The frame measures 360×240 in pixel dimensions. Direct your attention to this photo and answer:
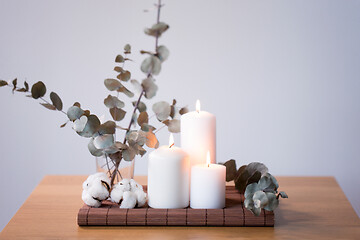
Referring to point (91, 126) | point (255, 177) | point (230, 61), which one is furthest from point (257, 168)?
point (230, 61)

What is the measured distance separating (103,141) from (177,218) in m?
0.22

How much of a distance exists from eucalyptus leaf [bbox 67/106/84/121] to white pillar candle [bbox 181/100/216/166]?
217mm

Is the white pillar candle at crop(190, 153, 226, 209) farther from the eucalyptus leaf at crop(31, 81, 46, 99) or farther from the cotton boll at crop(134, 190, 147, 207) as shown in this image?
the eucalyptus leaf at crop(31, 81, 46, 99)

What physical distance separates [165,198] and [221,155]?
1.46m

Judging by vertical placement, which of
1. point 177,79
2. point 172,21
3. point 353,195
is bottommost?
point 353,195

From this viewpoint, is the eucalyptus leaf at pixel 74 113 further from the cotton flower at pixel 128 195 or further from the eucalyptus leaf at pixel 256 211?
the eucalyptus leaf at pixel 256 211

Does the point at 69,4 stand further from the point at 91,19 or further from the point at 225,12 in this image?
the point at 225,12

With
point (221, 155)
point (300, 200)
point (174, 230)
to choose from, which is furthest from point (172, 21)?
point (174, 230)

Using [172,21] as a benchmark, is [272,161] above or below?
below

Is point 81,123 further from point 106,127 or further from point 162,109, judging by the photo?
point 162,109

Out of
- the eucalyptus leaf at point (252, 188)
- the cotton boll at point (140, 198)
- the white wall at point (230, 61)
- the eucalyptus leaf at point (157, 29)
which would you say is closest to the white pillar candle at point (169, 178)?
the cotton boll at point (140, 198)

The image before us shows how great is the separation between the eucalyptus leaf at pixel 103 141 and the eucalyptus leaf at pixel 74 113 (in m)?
0.06

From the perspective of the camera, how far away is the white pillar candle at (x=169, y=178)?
3.40 ft

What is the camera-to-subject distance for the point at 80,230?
101 centimetres
